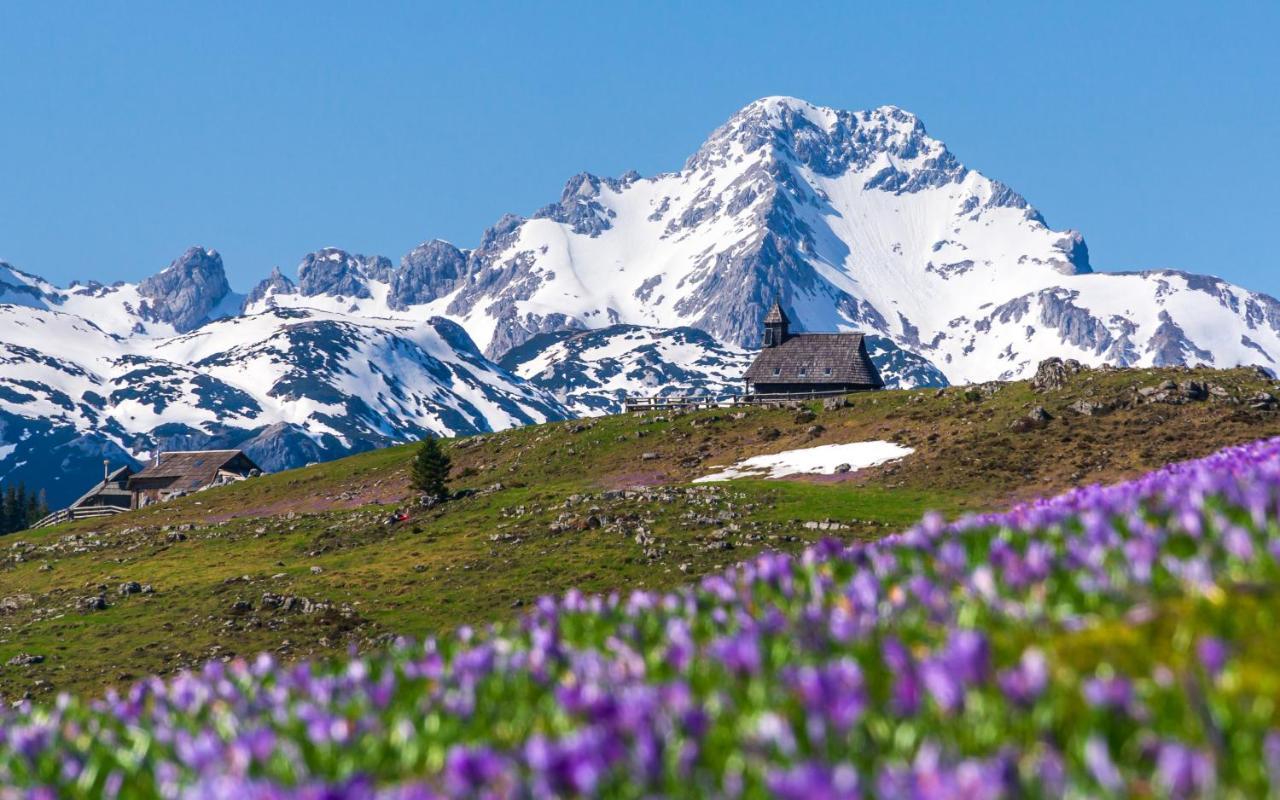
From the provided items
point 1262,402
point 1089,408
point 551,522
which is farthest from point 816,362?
point 551,522

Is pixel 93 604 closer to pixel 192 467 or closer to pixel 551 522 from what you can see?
pixel 551 522

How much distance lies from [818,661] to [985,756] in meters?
2.31

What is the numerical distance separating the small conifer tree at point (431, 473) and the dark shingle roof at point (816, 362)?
2032 inches

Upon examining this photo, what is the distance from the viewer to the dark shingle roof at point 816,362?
131 m

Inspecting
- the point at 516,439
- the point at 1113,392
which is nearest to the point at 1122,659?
the point at 1113,392

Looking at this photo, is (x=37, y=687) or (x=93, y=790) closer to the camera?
(x=93, y=790)

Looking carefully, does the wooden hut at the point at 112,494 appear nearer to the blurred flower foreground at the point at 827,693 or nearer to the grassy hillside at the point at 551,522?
the grassy hillside at the point at 551,522

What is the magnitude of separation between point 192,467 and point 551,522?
9786cm

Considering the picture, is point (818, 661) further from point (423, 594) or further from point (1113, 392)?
point (1113, 392)

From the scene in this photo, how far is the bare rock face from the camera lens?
268ft

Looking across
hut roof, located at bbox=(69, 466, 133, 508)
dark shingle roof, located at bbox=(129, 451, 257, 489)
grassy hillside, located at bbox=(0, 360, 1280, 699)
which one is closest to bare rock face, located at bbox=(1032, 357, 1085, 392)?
grassy hillside, located at bbox=(0, 360, 1280, 699)

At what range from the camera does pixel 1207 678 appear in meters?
8.28

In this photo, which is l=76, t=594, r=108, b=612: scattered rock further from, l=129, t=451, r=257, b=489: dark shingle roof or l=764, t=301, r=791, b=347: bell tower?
l=764, t=301, r=791, b=347: bell tower

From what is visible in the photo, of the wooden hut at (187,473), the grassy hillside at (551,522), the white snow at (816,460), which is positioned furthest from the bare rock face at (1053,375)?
the wooden hut at (187,473)
